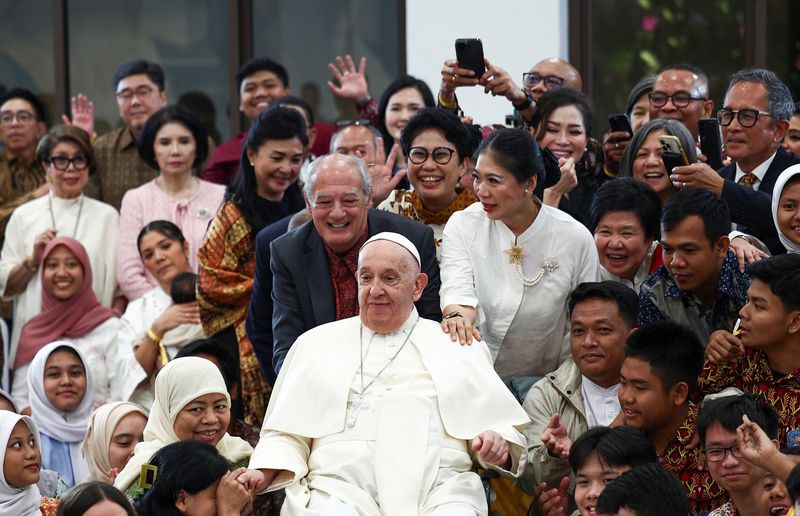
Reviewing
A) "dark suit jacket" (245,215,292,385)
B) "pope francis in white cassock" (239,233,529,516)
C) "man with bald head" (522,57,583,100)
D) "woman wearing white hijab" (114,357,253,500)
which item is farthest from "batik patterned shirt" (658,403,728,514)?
"man with bald head" (522,57,583,100)

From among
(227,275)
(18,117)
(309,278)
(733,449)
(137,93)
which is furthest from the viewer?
(18,117)

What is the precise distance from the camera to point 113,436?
21.3 feet

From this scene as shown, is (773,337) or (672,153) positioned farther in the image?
(672,153)

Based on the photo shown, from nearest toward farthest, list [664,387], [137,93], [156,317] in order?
[664,387]
[156,317]
[137,93]

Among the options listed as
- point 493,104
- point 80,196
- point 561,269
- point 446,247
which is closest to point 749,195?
point 561,269

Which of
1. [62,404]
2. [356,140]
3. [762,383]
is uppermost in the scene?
[356,140]

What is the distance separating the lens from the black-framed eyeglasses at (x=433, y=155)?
6.68 meters

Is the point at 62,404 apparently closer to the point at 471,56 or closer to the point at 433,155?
the point at 433,155

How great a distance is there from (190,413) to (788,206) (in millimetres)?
2550

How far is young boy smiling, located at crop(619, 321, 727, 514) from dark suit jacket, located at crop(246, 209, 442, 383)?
921mm

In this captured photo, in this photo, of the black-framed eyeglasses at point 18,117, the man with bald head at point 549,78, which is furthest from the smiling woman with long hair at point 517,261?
the black-framed eyeglasses at point 18,117

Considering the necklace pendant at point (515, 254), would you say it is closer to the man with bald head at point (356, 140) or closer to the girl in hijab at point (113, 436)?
the man with bald head at point (356, 140)

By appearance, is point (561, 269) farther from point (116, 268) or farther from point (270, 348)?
point (116, 268)

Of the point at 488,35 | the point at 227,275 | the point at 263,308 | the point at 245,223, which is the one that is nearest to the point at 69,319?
the point at 227,275
